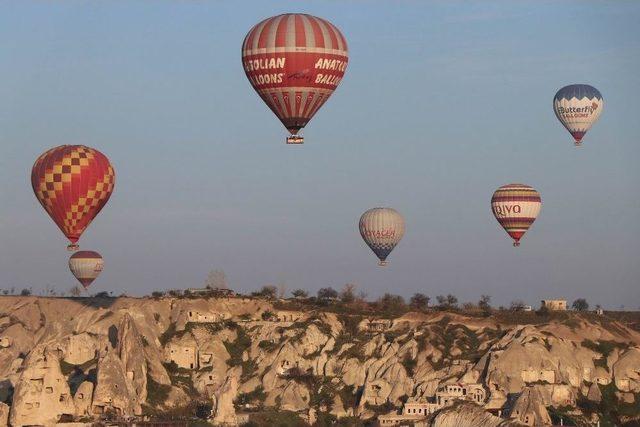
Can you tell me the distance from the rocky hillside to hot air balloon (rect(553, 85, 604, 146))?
15105mm

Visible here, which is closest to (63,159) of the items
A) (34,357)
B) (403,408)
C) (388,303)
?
(34,357)

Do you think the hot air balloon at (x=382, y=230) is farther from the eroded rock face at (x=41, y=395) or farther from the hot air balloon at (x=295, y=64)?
the hot air balloon at (x=295, y=64)

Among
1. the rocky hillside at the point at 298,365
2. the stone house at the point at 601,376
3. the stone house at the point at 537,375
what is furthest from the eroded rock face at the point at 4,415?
the stone house at the point at 601,376

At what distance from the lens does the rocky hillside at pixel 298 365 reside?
11025cm

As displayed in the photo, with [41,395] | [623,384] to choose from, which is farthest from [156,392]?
[623,384]

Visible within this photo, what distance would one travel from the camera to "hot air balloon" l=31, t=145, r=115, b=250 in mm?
98625

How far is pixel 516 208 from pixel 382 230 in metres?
10.1

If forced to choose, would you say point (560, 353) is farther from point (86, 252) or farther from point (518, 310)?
point (86, 252)

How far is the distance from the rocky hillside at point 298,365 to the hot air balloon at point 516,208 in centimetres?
787

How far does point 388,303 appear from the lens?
142 metres

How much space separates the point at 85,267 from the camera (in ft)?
426

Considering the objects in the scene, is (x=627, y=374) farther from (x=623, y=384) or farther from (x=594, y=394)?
(x=594, y=394)

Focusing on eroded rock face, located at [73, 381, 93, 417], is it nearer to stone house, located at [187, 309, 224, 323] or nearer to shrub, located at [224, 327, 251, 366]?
shrub, located at [224, 327, 251, 366]

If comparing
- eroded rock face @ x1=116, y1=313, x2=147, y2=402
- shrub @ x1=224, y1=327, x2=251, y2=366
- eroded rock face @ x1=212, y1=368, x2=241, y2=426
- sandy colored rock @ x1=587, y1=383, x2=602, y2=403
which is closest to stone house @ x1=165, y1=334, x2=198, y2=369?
shrub @ x1=224, y1=327, x2=251, y2=366
